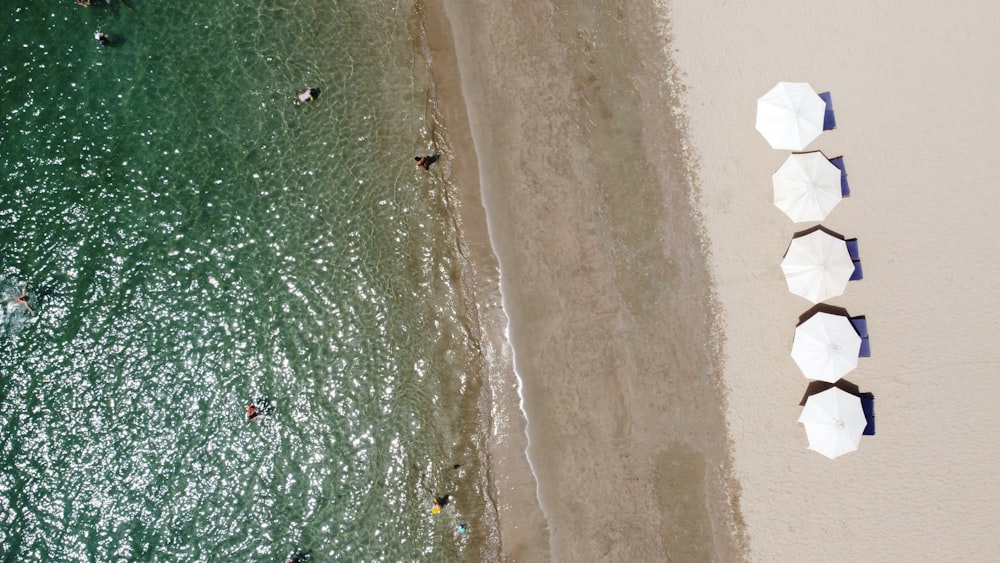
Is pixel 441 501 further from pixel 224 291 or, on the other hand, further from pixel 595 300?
pixel 224 291

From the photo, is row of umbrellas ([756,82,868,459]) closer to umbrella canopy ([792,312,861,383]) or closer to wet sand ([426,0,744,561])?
umbrella canopy ([792,312,861,383])

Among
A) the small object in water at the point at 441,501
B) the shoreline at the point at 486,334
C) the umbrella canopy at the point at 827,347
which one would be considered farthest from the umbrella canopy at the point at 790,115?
the small object in water at the point at 441,501

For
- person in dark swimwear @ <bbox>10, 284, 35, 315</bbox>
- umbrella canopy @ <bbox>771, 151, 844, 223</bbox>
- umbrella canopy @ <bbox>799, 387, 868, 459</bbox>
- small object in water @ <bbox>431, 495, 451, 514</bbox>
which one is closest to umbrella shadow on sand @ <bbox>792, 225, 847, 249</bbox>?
umbrella canopy @ <bbox>771, 151, 844, 223</bbox>

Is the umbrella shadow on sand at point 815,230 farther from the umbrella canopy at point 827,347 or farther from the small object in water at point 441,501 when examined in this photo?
the small object in water at point 441,501

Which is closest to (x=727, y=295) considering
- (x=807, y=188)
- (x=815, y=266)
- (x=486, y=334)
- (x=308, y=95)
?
(x=815, y=266)

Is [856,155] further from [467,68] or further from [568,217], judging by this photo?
[467,68]
